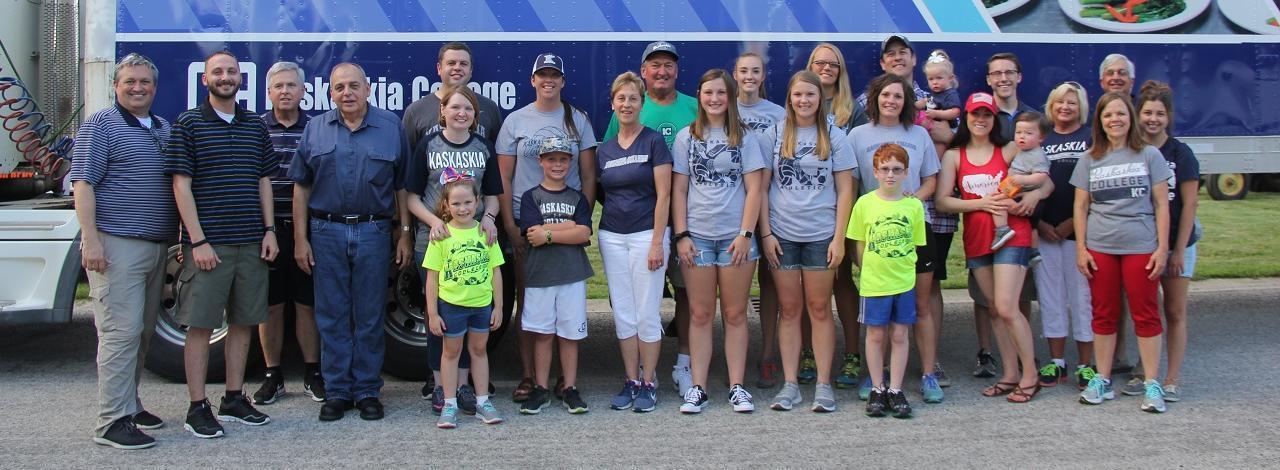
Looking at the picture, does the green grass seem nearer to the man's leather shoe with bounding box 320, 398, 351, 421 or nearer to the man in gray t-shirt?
the man's leather shoe with bounding box 320, 398, 351, 421

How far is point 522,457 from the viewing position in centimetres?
443

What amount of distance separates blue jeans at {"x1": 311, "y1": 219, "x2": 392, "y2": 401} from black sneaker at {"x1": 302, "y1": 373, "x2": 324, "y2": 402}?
0.29 metres

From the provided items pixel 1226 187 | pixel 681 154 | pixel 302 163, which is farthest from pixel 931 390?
pixel 1226 187

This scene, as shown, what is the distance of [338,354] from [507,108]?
171 cm

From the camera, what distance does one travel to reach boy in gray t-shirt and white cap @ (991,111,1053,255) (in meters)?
5.24

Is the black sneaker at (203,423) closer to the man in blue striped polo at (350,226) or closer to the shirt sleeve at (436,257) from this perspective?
the man in blue striped polo at (350,226)

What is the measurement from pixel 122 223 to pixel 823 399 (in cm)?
341

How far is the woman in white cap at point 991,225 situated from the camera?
17.4 feet

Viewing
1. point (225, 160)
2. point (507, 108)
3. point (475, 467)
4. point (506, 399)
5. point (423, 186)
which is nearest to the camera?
point (475, 467)

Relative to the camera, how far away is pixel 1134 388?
5484mm

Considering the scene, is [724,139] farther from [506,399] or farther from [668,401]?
[506,399]

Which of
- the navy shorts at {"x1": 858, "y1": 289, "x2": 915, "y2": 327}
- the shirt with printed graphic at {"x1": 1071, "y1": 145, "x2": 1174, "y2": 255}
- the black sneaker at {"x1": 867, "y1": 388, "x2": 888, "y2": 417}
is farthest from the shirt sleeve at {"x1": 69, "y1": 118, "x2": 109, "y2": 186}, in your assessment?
the shirt with printed graphic at {"x1": 1071, "y1": 145, "x2": 1174, "y2": 255}

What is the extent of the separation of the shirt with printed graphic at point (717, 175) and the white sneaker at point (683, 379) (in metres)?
0.79

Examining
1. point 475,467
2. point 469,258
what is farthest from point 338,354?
point 475,467
